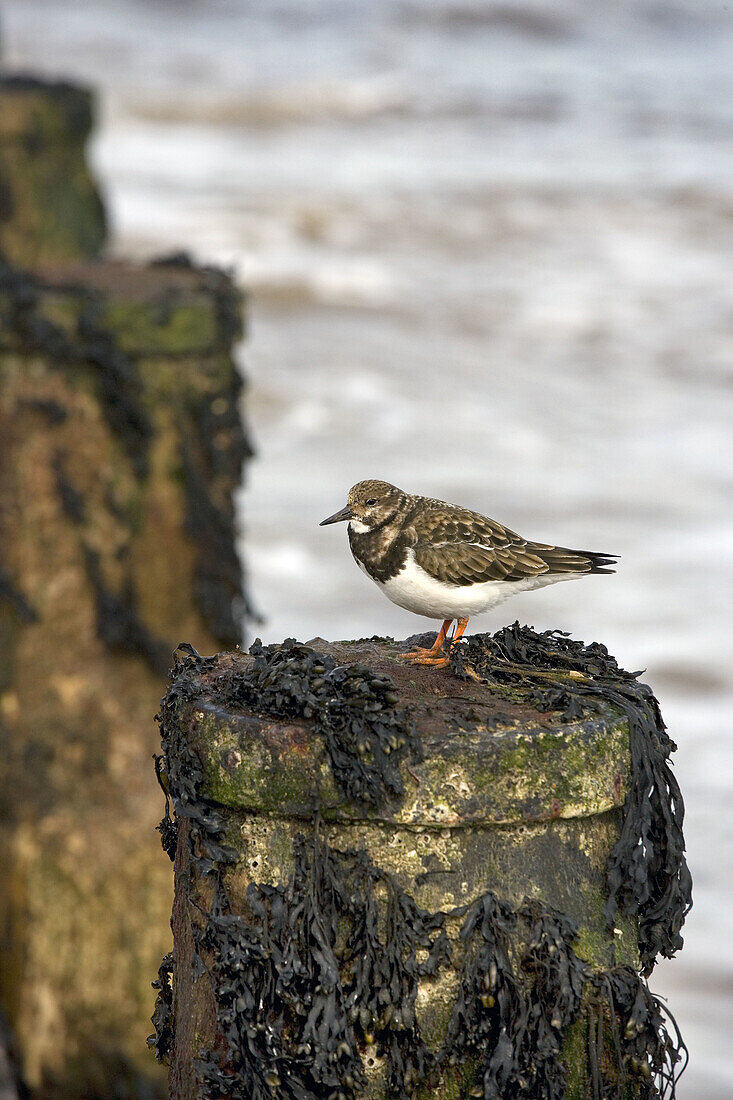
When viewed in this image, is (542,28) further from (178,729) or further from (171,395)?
(178,729)

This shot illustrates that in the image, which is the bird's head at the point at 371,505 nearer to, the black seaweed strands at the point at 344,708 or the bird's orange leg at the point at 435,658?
the bird's orange leg at the point at 435,658

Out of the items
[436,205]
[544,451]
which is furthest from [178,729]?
[436,205]

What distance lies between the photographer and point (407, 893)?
246cm

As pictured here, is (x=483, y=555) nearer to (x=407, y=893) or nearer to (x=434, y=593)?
(x=434, y=593)

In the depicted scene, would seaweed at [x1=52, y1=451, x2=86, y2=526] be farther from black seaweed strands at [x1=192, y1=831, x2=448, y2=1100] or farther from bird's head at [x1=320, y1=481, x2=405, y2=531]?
black seaweed strands at [x1=192, y1=831, x2=448, y2=1100]

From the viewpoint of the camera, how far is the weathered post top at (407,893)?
2.46m

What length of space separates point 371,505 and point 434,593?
30 cm

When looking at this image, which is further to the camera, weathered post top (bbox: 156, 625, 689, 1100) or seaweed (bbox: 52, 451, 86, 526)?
seaweed (bbox: 52, 451, 86, 526)

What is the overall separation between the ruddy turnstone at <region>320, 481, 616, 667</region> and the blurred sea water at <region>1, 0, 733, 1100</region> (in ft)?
12.5

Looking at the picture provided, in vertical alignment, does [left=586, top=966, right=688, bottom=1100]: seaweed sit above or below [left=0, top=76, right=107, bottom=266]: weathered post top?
below

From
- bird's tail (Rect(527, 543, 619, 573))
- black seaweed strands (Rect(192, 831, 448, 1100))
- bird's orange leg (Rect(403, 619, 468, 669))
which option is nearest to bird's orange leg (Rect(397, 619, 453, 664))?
bird's orange leg (Rect(403, 619, 468, 669))

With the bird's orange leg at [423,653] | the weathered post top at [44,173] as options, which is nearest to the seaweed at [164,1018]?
the bird's orange leg at [423,653]

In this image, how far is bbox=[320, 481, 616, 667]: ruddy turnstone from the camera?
330cm

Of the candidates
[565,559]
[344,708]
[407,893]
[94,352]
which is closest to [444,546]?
[565,559]
